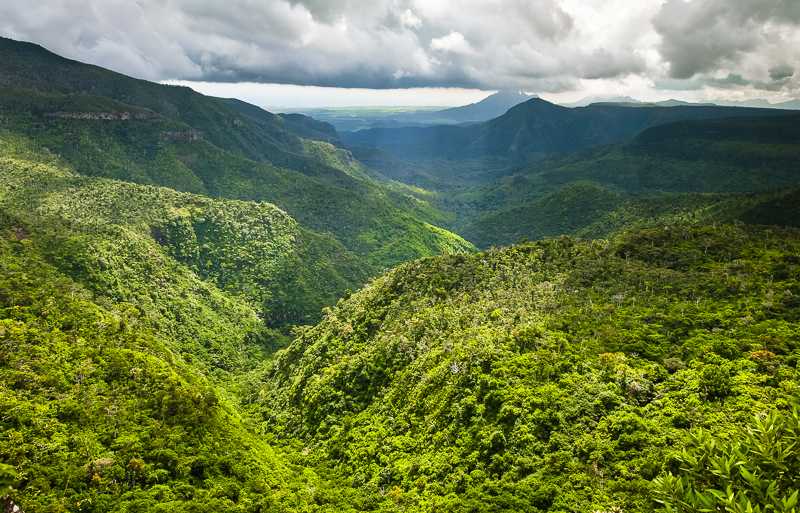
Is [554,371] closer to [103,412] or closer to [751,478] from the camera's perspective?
[751,478]

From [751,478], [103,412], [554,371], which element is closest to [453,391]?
[554,371]

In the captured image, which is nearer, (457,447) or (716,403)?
(716,403)

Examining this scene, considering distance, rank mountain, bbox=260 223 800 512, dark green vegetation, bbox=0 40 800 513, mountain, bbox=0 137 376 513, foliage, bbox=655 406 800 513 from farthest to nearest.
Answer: mountain, bbox=0 137 376 513 → mountain, bbox=260 223 800 512 → dark green vegetation, bbox=0 40 800 513 → foliage, bbox=655 406 800 513

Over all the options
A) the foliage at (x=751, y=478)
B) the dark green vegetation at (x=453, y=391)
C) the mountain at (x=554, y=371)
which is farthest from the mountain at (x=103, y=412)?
the foliage at (x=751, y=478)

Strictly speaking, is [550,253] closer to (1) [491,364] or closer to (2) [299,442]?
(1) [491,364]

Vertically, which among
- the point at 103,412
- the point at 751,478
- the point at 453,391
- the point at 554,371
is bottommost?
the point at 453,391

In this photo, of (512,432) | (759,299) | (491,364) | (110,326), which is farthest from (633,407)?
(110,326)

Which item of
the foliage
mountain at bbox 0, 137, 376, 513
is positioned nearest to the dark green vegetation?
the foliage

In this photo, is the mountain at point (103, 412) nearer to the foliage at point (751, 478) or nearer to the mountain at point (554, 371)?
the mountain at point (554, 371)

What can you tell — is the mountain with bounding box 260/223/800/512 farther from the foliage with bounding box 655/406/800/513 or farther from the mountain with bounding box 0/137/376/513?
the mountain with bounding box 0/137/376/513
